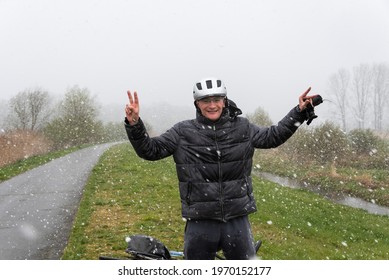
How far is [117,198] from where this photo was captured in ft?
39.2

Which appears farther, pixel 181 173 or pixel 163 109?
pixel 163 109

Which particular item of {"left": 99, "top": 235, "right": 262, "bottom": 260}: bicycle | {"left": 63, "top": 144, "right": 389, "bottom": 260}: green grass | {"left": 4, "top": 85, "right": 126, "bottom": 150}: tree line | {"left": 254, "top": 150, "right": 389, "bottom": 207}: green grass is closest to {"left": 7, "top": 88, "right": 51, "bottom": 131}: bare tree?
{"left": 4, "top": 85, "right": 126, "bottom": 150}: tree line

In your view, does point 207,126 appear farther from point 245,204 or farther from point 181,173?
point 245,204

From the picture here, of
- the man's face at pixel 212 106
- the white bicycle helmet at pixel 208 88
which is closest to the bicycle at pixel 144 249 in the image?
the man's face at pixel 212 106

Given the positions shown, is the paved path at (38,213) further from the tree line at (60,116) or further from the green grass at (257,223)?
the tree line at (60,116)

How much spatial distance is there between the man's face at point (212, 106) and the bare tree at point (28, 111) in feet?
165

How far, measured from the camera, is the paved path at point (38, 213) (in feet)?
24.3

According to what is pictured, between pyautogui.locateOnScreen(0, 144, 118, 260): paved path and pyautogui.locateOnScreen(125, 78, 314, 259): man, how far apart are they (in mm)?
3927

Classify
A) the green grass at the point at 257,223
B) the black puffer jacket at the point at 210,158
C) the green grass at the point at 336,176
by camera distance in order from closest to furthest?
the black puffer jacket at the point at 210,158 → the green grass at the point at 257,223 → the green grass at the point at 336,176

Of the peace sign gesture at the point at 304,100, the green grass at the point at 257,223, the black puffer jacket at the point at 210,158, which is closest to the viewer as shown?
the black puffer jacket at the point at 210,158
